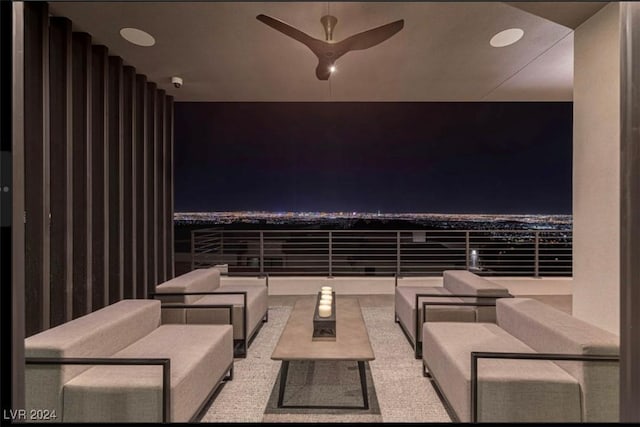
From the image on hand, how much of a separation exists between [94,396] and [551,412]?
224 centimetres

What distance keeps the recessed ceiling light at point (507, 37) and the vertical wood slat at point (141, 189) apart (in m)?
3.93

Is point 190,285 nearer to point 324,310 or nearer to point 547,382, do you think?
point 324,310

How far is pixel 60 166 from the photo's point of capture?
330 centimetres

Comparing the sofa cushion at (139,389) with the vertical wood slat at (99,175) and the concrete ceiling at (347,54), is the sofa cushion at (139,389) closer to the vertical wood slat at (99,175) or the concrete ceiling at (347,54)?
the vertical wood slat at (99,175)

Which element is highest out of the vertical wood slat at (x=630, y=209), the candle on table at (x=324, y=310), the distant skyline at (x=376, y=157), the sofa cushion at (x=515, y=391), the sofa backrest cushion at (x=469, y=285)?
the distant skyline at (x=376, y=157)

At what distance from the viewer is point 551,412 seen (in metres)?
1.89

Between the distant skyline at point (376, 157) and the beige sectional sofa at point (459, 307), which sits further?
the distant skyline at point (376, 157)

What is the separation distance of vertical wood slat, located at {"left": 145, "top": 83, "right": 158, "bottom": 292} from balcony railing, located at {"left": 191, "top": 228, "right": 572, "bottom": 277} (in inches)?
40.2

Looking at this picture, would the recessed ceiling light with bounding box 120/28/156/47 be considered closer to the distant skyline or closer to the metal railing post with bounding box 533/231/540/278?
the distant skyline

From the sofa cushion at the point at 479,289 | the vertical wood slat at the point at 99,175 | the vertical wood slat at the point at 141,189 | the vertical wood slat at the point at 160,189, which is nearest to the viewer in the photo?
the sofa cushion at the point at 479,289

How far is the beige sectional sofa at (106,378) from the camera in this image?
1.81 meters
